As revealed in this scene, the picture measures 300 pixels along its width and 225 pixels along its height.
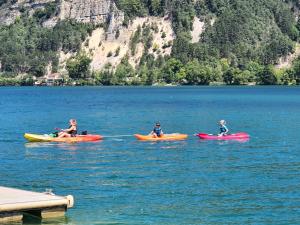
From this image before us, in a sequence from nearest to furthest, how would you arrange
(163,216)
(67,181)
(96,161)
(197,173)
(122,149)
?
(163,216)
(67,181)
(197,173)
(96,161)
(122,149)

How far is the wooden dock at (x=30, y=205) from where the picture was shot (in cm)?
3925

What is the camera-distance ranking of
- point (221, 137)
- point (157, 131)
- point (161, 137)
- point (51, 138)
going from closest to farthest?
point (51, 138), point (157, 131), point (161, 137), point (221, 137)

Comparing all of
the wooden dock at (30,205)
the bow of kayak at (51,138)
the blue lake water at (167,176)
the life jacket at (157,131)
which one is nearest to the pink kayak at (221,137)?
the blue lake water at (167,176)

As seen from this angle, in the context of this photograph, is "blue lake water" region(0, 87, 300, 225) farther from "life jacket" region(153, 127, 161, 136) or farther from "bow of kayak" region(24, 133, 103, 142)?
"life jacket" region(153, 127, 161, 136)

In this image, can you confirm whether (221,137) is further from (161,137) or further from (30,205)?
(30,205)

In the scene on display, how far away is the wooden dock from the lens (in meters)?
39.2

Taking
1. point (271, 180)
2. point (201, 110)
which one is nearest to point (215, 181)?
point (271, 180)

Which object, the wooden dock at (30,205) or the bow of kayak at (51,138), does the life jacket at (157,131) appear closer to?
the bow of kayak at (51,138)

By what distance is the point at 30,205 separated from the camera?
39.3m

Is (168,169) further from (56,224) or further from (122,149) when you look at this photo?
(56,224)

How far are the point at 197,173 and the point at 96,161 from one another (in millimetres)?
10664

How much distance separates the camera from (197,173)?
58.3 m

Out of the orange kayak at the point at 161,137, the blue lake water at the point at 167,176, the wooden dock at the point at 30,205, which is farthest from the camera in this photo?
the orange kayak at the point at 161,137

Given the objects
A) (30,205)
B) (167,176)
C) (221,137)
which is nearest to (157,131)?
(221,137)
